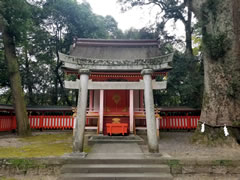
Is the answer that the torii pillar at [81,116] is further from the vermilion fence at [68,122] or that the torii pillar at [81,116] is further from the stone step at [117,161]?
the vermilion fence at [68,122]

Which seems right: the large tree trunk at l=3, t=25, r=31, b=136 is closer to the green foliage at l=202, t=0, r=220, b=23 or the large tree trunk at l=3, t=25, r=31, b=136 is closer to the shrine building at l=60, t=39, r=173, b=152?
the shrine building at l=60, t=39, r=173, b=152

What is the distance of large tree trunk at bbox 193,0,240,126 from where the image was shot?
6.48m

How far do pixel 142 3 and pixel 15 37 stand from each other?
32.3 feet

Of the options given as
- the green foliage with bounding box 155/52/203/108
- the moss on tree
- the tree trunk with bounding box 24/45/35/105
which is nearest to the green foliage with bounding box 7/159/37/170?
the moss on tree

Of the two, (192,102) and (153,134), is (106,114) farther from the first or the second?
(192,102)

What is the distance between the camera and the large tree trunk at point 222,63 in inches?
255

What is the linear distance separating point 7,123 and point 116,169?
10907 mm

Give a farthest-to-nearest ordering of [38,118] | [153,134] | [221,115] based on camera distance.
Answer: [38,118] → [221,115] → [153,134]

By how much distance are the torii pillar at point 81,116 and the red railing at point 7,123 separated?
29.6ft

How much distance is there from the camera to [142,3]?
13.1m

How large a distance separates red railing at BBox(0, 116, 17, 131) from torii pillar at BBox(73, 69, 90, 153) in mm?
9021

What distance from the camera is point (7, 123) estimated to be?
451 inches

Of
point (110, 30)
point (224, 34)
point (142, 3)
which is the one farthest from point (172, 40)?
point (110, 30)

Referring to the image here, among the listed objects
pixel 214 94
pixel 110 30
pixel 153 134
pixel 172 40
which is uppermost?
pixel 110 30
